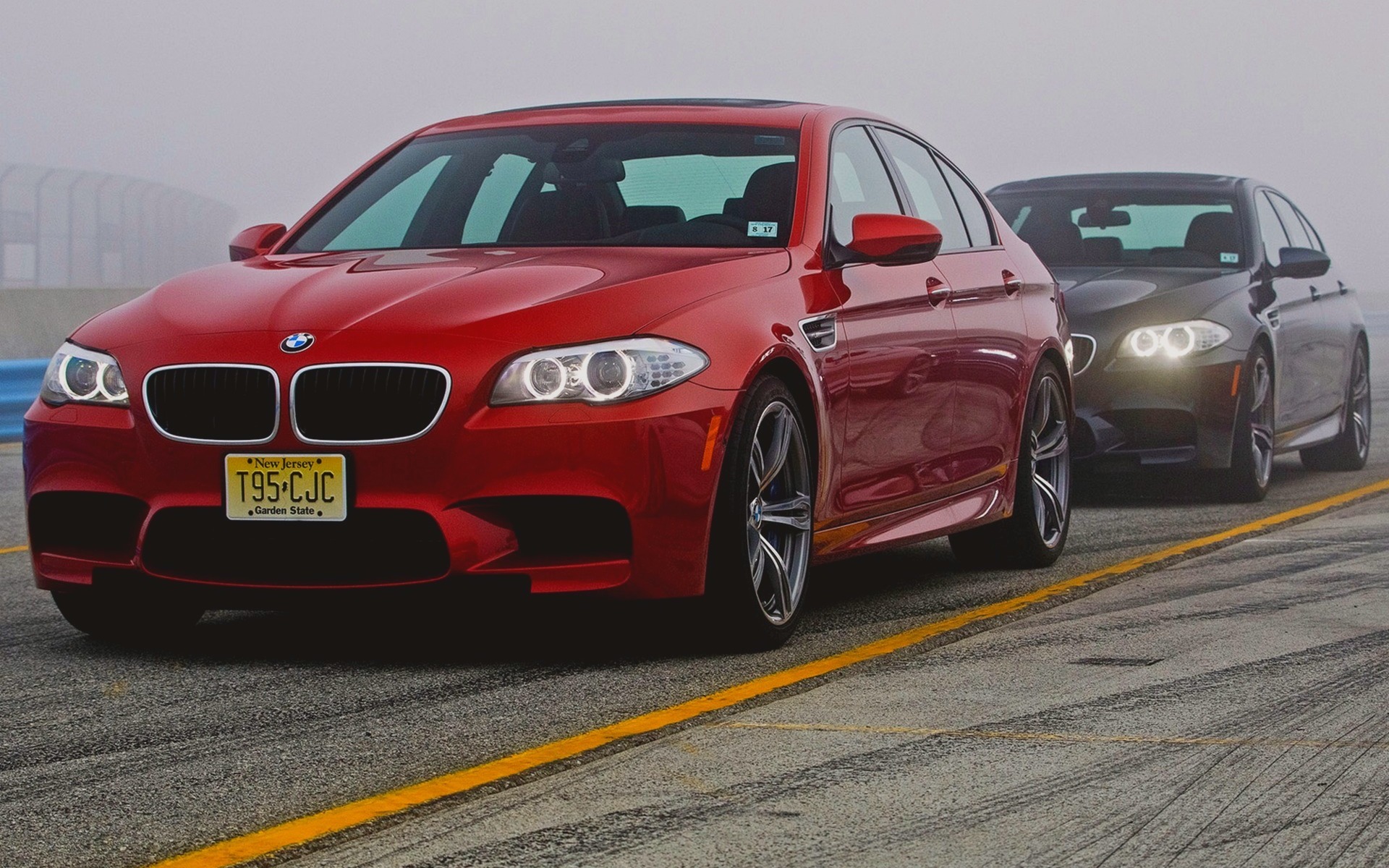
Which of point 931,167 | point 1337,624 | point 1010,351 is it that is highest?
point 931,167

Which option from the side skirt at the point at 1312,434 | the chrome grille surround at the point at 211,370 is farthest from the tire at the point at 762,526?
the side skirt at the point at 1312,434

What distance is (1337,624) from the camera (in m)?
5.91

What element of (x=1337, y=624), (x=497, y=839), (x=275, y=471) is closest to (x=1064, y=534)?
(x=1337, y=624)

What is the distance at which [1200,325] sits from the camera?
393 inches

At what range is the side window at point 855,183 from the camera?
21.0 ft

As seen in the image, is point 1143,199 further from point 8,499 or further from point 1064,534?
point 8,499

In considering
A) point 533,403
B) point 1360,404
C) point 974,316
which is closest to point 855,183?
point 974,316

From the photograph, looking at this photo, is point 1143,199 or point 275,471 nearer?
point 275,471

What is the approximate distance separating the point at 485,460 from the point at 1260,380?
20.6 ft

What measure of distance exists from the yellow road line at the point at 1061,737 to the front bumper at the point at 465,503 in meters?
0.76

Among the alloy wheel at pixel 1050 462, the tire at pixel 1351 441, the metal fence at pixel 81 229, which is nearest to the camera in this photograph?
the alloy wheel at pixel 1050 462

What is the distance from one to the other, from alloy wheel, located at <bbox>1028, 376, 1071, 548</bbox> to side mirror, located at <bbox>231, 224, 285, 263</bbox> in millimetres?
2727

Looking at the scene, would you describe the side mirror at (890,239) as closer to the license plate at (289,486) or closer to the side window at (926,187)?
the side window at (926,187)

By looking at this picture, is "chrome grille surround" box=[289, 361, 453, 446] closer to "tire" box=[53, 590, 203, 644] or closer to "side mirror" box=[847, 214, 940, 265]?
"tire" box=[53, 590, 203, 644]
